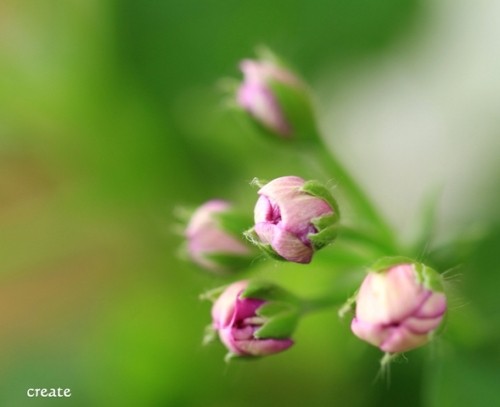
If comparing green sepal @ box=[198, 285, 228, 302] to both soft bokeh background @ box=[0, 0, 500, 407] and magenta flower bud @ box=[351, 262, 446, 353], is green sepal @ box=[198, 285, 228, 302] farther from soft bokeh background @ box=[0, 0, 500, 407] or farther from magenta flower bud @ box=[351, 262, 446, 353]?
soft bokeh background @ box=[0, 0, 500, 407]

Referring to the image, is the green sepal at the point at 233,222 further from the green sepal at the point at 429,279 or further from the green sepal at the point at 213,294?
the green sepal at the point at 429,279

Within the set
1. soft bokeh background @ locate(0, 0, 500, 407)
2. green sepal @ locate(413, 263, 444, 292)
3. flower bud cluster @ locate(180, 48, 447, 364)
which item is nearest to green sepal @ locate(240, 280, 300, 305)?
flower bud cluster @ locate(180, 48, 447, 364)

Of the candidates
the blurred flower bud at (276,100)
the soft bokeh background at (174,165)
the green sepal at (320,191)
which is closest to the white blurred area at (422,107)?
the soft bokeh background at (174,165)

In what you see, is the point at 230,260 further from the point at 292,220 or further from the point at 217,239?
the point at 292,220

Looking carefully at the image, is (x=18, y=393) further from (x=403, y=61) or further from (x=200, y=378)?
(x=403, y=61)

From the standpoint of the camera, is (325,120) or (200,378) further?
(325,120)

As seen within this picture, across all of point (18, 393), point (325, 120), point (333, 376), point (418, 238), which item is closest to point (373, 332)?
point (418, 238)

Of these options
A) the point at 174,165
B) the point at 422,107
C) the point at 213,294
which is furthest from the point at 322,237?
the point at 422,107
